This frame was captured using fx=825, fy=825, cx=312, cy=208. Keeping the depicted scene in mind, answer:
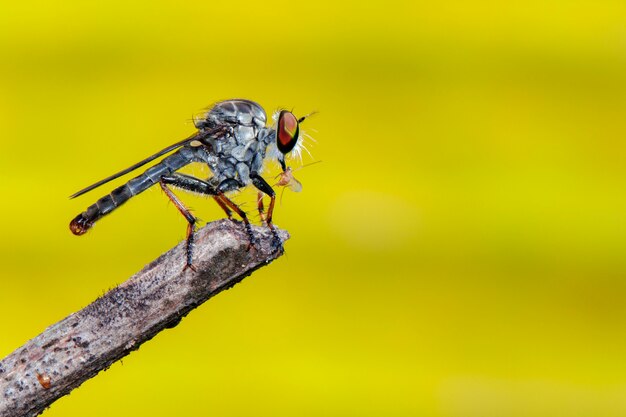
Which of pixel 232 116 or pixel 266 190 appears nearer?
pixel 266 190

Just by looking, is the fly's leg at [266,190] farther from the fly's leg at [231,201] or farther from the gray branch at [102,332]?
the gray branch at [102,332]

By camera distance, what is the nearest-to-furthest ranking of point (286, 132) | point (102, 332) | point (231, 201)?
point (102, 332)
point (231, 201)
point (286, 132)

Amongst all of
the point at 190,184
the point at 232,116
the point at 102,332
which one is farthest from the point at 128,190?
the point at 102,332

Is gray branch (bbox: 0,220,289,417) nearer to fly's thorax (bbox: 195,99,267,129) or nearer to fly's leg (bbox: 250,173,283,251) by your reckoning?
fly's leg (bbox: 250,173,283,251)

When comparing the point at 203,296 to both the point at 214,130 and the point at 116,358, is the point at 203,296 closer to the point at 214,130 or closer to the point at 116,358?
the point at 116,358

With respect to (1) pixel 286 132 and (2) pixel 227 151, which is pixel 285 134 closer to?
(1) pixel 286 132

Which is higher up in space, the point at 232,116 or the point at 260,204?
the point at 232,116
